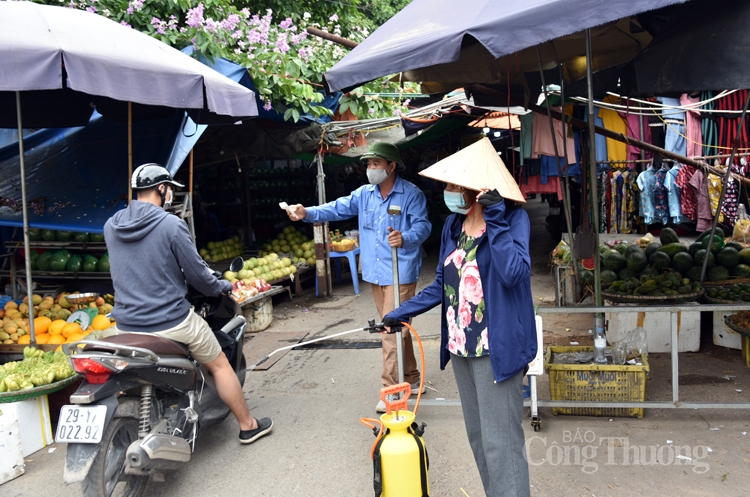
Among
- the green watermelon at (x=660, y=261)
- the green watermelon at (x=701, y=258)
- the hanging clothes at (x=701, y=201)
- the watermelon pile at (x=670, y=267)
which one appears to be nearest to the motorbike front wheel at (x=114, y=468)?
the watermelon pile at (x=670, y=267)

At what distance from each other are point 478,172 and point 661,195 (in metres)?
7.30

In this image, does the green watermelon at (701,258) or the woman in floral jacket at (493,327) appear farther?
the green watermelon at (701,258)

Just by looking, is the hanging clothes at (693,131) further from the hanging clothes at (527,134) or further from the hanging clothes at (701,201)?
the hanging clothes at (527,134)

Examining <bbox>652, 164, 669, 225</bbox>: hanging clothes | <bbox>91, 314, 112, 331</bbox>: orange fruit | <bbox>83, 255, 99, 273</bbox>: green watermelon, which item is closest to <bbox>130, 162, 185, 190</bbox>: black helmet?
<bbox>91, 314, 112, 331</bbox>: orange fruit

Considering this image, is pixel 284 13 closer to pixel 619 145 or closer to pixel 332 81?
pixel 619 145

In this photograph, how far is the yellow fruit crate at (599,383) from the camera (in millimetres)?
4188

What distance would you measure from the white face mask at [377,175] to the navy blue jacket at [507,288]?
181cm

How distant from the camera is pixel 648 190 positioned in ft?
29.7

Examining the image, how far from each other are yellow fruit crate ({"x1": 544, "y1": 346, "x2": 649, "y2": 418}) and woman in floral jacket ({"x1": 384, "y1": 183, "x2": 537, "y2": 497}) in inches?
59.3

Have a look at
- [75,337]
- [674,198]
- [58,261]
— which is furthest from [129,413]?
[674,198]

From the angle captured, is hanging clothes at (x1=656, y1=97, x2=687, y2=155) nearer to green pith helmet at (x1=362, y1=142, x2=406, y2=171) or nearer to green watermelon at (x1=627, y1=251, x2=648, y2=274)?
green watermelon at (x1=627, y1=251, x2=648, y2=274)

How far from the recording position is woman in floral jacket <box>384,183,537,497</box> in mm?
2693

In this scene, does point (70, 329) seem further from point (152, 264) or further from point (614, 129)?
point (614, 129)

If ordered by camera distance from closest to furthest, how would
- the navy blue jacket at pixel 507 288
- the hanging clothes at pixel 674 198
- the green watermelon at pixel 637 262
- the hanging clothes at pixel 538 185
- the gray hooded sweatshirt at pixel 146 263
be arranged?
the navy blue jacket at pixel 507 288 → the gray hooded sweatshirt at pixel 146 263 → the green watermelon at pixel 637 262 → the hanging clothes at pixel 674 198 → the hanging clothes at pixel 538 185
